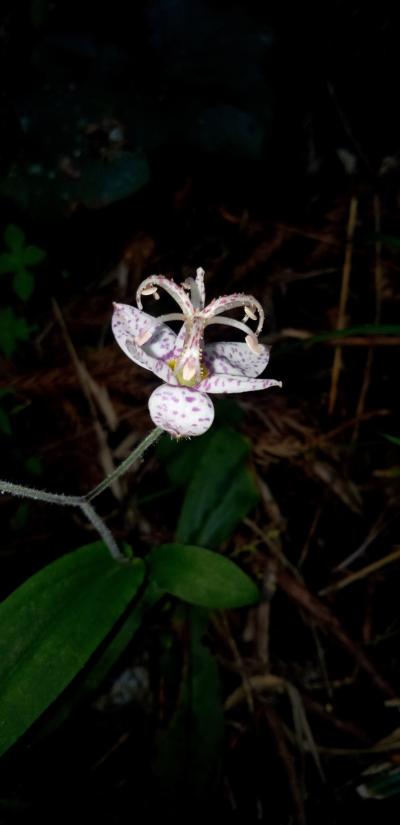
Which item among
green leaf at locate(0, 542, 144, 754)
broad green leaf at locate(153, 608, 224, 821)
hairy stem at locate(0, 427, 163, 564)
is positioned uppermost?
hairy stem at locate(0, 427, 163, 564)

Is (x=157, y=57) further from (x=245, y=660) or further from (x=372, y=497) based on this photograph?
(x=245, y=660)

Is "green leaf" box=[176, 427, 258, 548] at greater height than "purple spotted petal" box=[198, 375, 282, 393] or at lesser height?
lesser

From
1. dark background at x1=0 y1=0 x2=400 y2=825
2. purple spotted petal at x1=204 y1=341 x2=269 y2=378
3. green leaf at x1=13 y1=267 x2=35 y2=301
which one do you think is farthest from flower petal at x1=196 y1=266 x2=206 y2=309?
green leaf at x1=13 y1=267 x2=35 y2=301

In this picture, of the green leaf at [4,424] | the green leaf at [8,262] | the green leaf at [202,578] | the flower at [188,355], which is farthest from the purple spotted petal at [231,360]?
the green leaf at [8,262]

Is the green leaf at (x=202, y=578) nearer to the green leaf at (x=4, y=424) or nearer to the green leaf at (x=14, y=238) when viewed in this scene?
the green leaf at (x=4, y=424)

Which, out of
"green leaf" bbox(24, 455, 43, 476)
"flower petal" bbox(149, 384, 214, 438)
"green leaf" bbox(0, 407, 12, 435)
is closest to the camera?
"flower petal" bbox(149, 384, 214, 438)

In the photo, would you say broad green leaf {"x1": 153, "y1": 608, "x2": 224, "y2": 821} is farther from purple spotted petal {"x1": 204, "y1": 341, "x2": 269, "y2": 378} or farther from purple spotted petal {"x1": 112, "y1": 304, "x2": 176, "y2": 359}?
purple spotted petal {"x1": 112, "y1": 304, "x2": 176, "y2": 359}
